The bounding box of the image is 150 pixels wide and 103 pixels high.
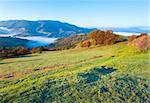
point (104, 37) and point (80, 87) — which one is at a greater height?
point (80, 87)

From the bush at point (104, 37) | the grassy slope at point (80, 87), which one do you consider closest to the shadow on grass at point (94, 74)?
the grassy slope at point (80, 87)

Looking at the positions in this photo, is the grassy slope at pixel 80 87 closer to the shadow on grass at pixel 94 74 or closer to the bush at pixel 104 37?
the shadow on grass at pixel 94 74

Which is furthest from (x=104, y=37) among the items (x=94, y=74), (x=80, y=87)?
(x=80, y=87)

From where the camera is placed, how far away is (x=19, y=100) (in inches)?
428

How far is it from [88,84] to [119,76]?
7.94 ft

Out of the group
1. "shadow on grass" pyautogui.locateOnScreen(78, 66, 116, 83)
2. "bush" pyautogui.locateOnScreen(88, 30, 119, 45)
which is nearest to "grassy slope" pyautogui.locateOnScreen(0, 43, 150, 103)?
"shadow on grass" pyautogui.locateOnScreen(78, 66, 116, 83)

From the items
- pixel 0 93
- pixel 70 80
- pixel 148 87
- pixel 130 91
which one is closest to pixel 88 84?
pixel 70 80

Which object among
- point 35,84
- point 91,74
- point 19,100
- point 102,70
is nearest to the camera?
point 19,100

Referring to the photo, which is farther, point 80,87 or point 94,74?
point 94,74

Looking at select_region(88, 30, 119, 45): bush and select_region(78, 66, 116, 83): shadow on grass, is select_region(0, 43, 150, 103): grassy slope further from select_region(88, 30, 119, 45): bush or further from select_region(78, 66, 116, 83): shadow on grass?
select_region(88, 30, 119, 45): bush

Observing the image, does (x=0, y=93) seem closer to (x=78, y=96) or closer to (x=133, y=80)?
(x=78, y=96)

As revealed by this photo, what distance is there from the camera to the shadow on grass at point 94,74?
13.7 metres

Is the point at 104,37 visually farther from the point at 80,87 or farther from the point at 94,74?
the point at 80,87

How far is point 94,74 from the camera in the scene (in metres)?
14.9
